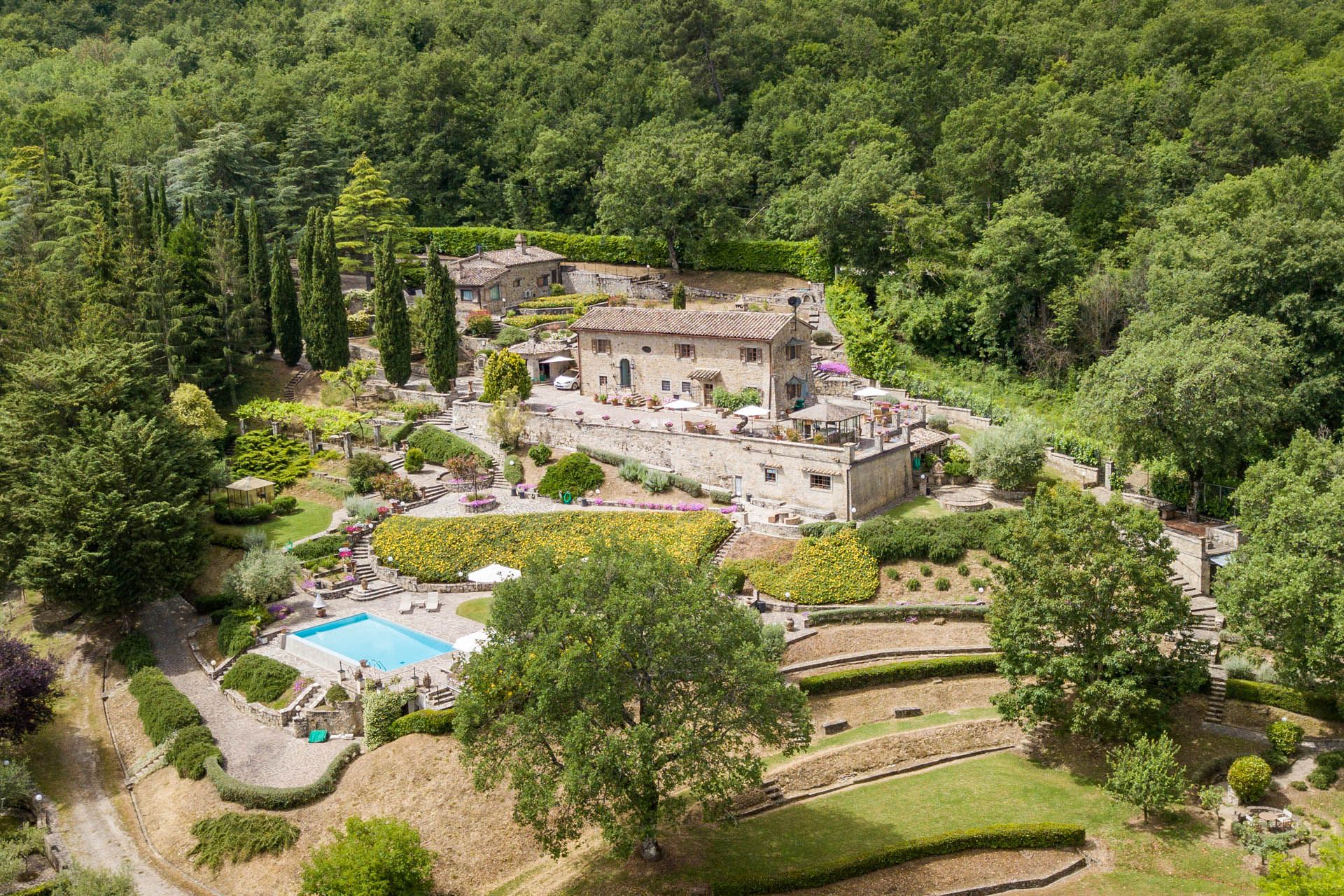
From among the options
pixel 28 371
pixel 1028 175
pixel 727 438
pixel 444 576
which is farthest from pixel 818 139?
pixel 28 371

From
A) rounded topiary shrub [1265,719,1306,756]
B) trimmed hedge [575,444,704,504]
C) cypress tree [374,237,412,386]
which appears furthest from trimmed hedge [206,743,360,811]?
cypress tree [374,237,412,386]

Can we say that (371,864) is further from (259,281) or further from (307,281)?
(259,281)

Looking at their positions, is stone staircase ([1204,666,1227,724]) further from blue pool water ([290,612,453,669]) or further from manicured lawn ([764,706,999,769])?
blue pool water ([290,612,453,669])

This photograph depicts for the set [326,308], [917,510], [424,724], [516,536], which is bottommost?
[424,724]

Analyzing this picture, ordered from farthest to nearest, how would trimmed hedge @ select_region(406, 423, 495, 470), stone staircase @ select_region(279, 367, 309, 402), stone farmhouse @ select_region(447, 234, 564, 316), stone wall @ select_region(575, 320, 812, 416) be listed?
1. stone farmhouse @ select_region(447, 234, 564, 316)
2. stone staircase @ select_region(279, 367, 309, 402)
3. stone wall @ select_region(575, 320, 812, 416)
4. trimmed hedge @ select_region(406, 423, 495, 470)

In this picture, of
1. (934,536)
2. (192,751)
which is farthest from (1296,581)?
(192,751)

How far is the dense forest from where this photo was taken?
57906mm

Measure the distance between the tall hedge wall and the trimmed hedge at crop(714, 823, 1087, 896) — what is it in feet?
147

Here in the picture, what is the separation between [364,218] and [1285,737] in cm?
5974

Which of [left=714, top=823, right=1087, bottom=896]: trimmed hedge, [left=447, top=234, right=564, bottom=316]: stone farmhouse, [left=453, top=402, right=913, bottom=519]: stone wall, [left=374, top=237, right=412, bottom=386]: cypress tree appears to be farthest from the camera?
[left=447, top=234, right=564, bottom=316]: stone farmhouse

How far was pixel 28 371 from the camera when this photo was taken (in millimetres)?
45875

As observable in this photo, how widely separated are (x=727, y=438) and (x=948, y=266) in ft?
73.9

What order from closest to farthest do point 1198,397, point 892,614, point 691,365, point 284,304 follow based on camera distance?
1. point 892,614
2. point 1198,397
3. point 691,365
4. point 284,304

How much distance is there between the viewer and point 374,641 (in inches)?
1626
